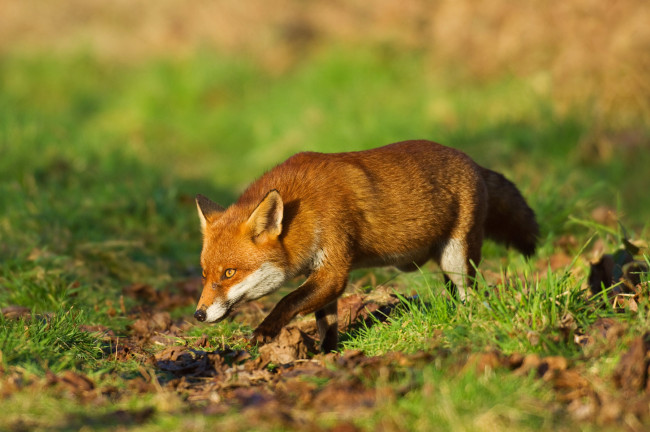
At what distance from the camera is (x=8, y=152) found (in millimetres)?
8695

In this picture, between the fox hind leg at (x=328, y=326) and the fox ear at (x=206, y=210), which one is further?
the fox ear at (x=206, y=210)

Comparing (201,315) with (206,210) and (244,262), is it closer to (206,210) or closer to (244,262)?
(244,262)

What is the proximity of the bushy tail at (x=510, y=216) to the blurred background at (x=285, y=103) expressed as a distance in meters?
0.95

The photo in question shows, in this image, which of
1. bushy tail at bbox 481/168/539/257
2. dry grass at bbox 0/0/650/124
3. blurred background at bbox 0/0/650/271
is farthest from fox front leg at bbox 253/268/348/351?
dry grass at bbox 0/0/650/124

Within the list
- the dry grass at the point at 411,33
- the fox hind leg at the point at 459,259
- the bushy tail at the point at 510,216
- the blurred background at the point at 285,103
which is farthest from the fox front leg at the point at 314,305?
the dry grass at the point at 411,33

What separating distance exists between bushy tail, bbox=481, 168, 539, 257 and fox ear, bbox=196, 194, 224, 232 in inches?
81.6

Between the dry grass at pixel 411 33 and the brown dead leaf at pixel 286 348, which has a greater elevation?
the dry grass at pixel 411 33

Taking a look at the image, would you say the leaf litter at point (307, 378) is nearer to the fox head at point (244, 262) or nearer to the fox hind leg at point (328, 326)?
the fox hind leg at point (328, 326)

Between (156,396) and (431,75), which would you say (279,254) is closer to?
(156,396)

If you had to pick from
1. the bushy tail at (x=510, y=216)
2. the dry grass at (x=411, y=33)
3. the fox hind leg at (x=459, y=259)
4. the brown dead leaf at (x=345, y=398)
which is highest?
the dry grass at (x=411, y=33)

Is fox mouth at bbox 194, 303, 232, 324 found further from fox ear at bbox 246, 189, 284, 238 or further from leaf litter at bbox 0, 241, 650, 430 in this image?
fox ear at bbox 246, 189, 284, 238

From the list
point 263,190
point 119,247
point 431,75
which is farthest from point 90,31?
point 263,190

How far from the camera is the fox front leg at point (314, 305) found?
4.53m

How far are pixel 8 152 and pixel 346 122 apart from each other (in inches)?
181
